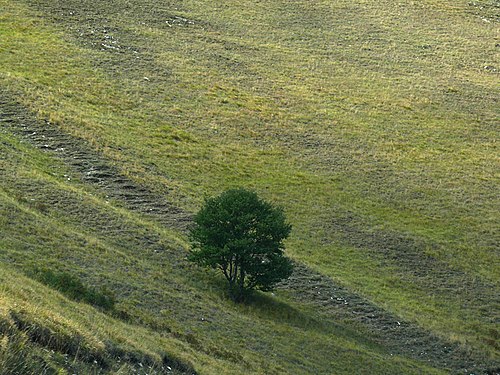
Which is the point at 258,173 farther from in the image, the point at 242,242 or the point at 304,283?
the point at 242,242

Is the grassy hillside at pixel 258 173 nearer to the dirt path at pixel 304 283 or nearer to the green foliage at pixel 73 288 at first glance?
the dirt path at pixel 304 283

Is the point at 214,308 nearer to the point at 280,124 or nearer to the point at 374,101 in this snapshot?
the point at 280,124

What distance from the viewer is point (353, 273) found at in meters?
33.1

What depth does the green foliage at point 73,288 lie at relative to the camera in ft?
66.1

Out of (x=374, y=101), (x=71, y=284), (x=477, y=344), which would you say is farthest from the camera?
(x=374, y=101)

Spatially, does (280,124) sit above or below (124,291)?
above

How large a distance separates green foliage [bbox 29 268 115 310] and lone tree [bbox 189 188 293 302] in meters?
7.27

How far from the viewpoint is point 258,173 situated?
4362 centimetres

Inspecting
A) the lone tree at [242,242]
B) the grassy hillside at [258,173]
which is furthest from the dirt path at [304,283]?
the lone tree at [242,242]

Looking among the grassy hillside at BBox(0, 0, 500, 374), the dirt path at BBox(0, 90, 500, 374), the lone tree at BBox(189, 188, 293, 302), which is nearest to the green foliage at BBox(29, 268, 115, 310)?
the grassy hillside at BBox(0, 0, 500, 374)

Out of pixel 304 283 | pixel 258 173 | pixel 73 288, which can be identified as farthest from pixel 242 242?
pixel 258 173

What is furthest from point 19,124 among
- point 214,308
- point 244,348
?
point 244,348

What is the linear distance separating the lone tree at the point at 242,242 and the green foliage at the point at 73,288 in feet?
23.8

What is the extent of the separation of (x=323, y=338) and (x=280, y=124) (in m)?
27.2
